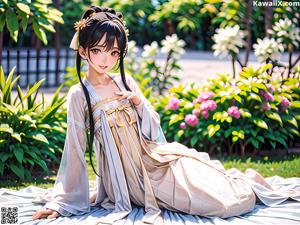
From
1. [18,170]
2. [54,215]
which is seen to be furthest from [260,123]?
[54,215]

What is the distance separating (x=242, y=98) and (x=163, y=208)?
2320 mm

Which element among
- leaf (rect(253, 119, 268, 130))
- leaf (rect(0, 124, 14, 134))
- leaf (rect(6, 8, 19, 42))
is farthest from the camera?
leaf (rect(253, 119, 268, 130))

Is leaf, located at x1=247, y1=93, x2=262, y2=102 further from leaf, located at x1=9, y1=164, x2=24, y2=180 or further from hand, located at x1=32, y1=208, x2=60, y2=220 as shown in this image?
hand, located at x1=32, y1=208, x2=60, y2=220

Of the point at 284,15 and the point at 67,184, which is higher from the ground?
the point at 284,15

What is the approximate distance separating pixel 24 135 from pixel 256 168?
6.78 feet

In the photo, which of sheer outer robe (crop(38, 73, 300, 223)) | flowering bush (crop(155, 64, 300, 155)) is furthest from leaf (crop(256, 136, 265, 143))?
sheer outer robe (crop(38, 73, 300, 223))

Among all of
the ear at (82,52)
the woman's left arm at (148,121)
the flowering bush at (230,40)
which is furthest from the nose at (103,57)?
the flowering bush at (230,40)

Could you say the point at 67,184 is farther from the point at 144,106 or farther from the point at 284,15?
the point at 284,15

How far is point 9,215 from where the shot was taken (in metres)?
3.52

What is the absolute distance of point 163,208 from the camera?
3.65 m

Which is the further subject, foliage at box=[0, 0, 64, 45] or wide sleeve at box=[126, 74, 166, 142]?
foliage at box=[0, 0, 64, 45]

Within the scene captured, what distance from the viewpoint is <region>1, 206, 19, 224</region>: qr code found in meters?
3.48

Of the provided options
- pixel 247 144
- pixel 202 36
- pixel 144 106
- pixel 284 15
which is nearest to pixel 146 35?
pixel 202 36

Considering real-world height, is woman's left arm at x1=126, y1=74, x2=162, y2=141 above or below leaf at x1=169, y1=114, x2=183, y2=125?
above
